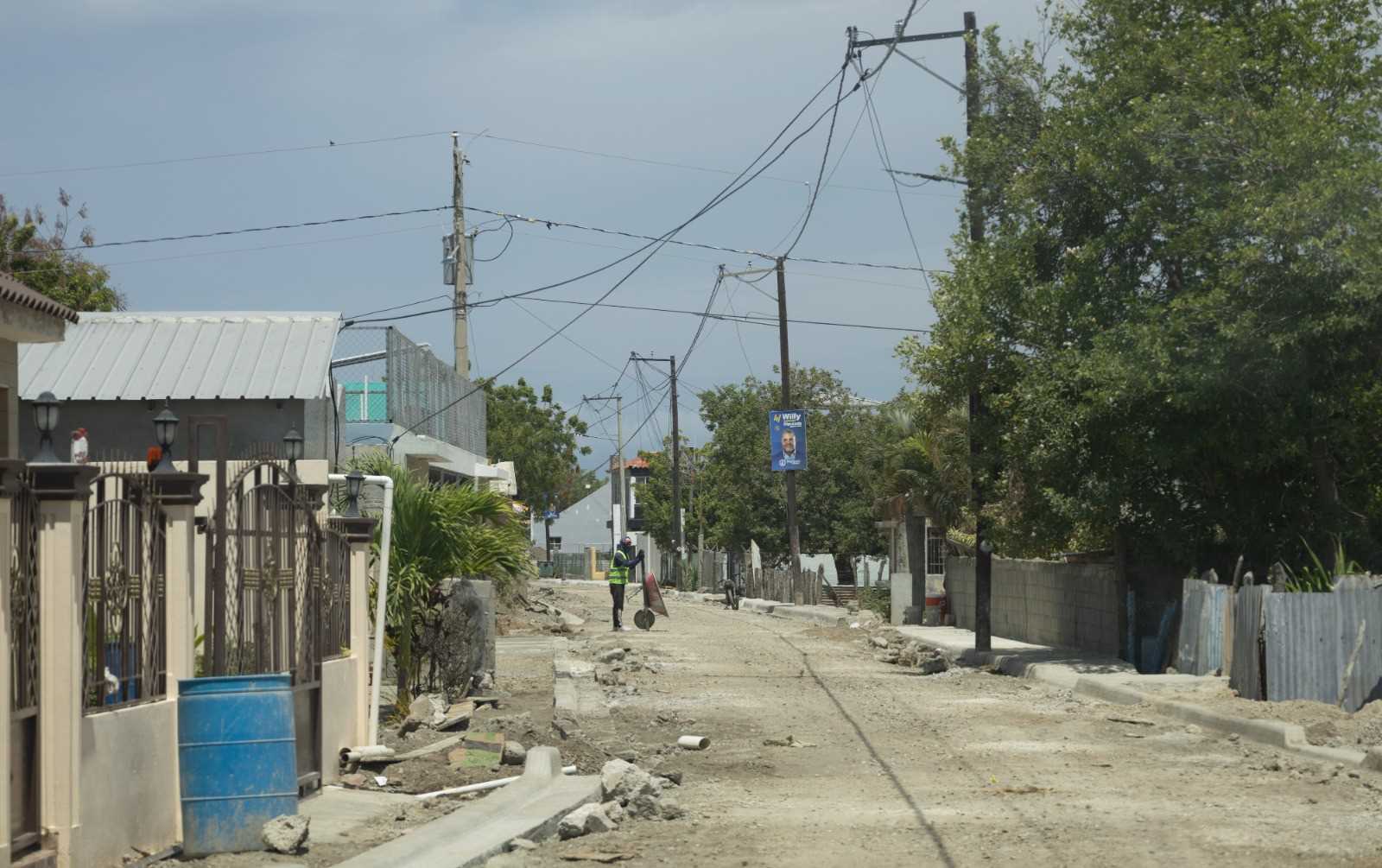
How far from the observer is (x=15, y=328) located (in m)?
14.0

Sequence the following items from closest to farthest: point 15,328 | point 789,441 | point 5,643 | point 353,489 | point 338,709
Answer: point 5,643
point 338,709
point 353,489
point 15,328
point 789,441

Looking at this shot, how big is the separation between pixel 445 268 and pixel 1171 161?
22.6 metres

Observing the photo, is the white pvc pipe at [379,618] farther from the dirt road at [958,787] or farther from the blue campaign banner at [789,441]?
the blue campaign banner at [789,441]

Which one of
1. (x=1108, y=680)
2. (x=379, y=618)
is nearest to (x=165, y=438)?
(x=379, y=618)

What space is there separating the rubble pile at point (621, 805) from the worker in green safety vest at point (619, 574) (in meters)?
21.0

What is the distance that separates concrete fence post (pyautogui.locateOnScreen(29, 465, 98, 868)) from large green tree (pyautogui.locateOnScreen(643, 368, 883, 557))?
47078mm

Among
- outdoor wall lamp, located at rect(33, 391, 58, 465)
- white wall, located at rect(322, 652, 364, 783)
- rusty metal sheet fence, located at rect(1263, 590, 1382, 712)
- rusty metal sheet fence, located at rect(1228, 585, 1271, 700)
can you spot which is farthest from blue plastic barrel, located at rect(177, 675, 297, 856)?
rusty metal sheet fence, located at rect(1228, 585, 1271, 700)

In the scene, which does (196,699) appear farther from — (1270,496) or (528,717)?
(1270,496)

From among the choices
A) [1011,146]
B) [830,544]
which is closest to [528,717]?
[1011,146]

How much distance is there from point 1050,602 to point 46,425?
69.5 ft

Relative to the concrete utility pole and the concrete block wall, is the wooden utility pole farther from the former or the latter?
the concrete block wall

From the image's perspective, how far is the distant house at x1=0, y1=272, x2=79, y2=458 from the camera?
13820 millimetres

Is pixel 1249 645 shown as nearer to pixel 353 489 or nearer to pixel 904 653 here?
pixel 353 489


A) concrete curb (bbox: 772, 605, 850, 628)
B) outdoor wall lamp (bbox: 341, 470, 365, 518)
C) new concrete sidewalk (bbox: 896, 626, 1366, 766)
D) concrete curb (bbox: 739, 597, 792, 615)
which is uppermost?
outdoor wall lamp (bbox: 341, 470, 365, 518)
